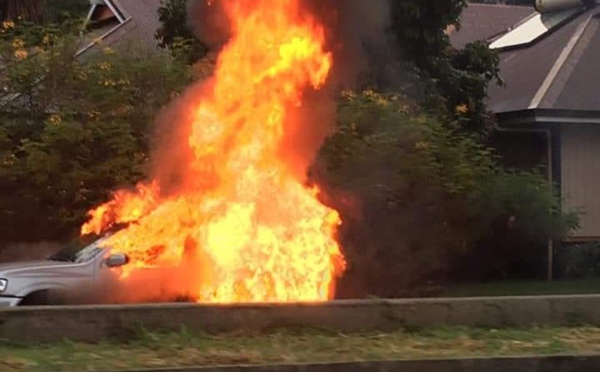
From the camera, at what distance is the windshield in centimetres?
1338

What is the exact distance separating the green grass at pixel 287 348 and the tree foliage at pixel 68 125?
21.5 ft

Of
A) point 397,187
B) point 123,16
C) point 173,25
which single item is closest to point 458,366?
point 397,187

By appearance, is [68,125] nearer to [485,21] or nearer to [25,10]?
[25,10]

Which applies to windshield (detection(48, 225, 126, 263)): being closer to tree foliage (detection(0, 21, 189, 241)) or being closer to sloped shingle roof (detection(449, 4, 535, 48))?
tree foliage (detection(0, 21, 189, 241))

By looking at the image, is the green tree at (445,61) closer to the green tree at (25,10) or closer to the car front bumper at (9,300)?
the green tree at (25,10)

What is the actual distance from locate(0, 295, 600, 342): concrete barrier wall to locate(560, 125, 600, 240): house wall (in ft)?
37.4

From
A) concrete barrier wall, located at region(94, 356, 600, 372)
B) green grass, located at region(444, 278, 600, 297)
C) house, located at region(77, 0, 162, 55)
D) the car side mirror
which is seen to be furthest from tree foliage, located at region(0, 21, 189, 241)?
A: house, located at region(77, 0, 162, 55)

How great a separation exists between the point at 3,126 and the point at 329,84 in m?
5.88

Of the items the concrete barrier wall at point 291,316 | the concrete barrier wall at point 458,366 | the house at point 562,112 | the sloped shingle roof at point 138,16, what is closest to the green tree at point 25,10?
the sloped shingle roof at point 138,16

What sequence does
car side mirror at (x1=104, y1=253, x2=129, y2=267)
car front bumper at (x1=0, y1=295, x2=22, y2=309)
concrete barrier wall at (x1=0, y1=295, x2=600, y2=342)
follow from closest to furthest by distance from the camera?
concrete barrier wall at (x1=0, y1=295, x2=600, y2=342) < car front bumper at (x1=0, y1=295, x2=22, y2=309) < car side mirror at (x1=104, y1=253, x2=129, y2=267)

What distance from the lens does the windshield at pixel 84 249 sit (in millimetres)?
13375

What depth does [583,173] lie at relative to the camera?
22.1 metres

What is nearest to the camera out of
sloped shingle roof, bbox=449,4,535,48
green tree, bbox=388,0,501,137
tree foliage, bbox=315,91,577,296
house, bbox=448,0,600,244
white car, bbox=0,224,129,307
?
white car, bbox=0,224,129,307

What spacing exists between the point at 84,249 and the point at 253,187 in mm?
2753
